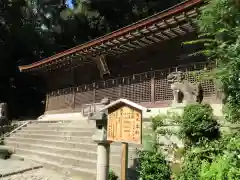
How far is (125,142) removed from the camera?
6156mm

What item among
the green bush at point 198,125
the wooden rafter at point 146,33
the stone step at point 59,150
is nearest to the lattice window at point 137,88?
the wooden rafter at point 146,33

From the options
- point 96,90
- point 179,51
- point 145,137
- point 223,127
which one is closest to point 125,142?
point 145,137

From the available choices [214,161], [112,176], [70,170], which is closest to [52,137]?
[70,170]

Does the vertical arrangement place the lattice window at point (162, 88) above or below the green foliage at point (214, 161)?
above

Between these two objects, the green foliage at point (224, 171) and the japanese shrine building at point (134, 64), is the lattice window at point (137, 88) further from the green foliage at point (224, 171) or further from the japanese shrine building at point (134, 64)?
the green foliage at point (224, 171)

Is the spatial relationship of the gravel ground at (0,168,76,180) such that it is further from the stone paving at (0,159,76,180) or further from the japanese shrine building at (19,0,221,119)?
the japanese shrine building at (19,0,221,119)

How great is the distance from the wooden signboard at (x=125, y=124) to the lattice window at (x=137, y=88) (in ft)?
19.5

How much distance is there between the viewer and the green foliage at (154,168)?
20.8 ft

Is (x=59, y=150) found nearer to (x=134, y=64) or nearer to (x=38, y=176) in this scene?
(x=38, y=176)

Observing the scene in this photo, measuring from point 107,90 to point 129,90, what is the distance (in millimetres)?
1722

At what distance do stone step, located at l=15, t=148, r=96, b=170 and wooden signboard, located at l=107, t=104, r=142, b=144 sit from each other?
100 inches

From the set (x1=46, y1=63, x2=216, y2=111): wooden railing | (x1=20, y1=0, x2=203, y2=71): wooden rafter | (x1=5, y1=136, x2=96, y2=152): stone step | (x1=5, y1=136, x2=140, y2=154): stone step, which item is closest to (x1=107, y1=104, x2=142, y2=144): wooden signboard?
(x1=5, y1=136, x2=140, y2=154): stone step

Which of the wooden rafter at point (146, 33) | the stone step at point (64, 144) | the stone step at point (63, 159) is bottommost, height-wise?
the stone step at point (63, 159)

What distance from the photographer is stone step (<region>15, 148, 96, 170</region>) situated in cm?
890
